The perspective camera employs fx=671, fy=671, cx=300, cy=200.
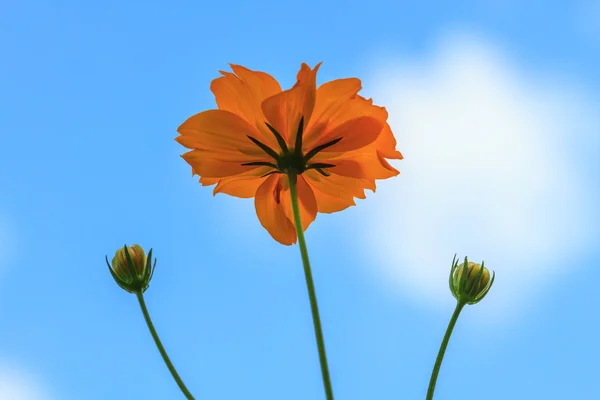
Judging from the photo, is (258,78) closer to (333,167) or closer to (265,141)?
(265,141)

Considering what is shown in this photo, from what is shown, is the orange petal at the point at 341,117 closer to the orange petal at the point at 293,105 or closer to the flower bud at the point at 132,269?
the orange petal at the point at 293,105

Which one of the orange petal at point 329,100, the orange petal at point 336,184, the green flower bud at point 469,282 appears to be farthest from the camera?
the green flower bud at point 469,282

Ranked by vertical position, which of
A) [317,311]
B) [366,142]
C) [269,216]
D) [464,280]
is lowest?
[317,311]

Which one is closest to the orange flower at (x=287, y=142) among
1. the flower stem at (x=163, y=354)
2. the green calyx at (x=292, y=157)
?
the green calyx at (x=292, y=157)

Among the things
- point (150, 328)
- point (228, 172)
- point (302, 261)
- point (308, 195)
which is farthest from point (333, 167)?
point (150, 328)

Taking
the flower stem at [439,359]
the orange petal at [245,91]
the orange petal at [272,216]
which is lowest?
the flower stem at [439,359]

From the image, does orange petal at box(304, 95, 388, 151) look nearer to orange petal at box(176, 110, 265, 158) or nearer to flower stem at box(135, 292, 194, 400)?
orange petal at box(176, 110, 265, 158)

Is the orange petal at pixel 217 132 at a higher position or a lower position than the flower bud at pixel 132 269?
higher
